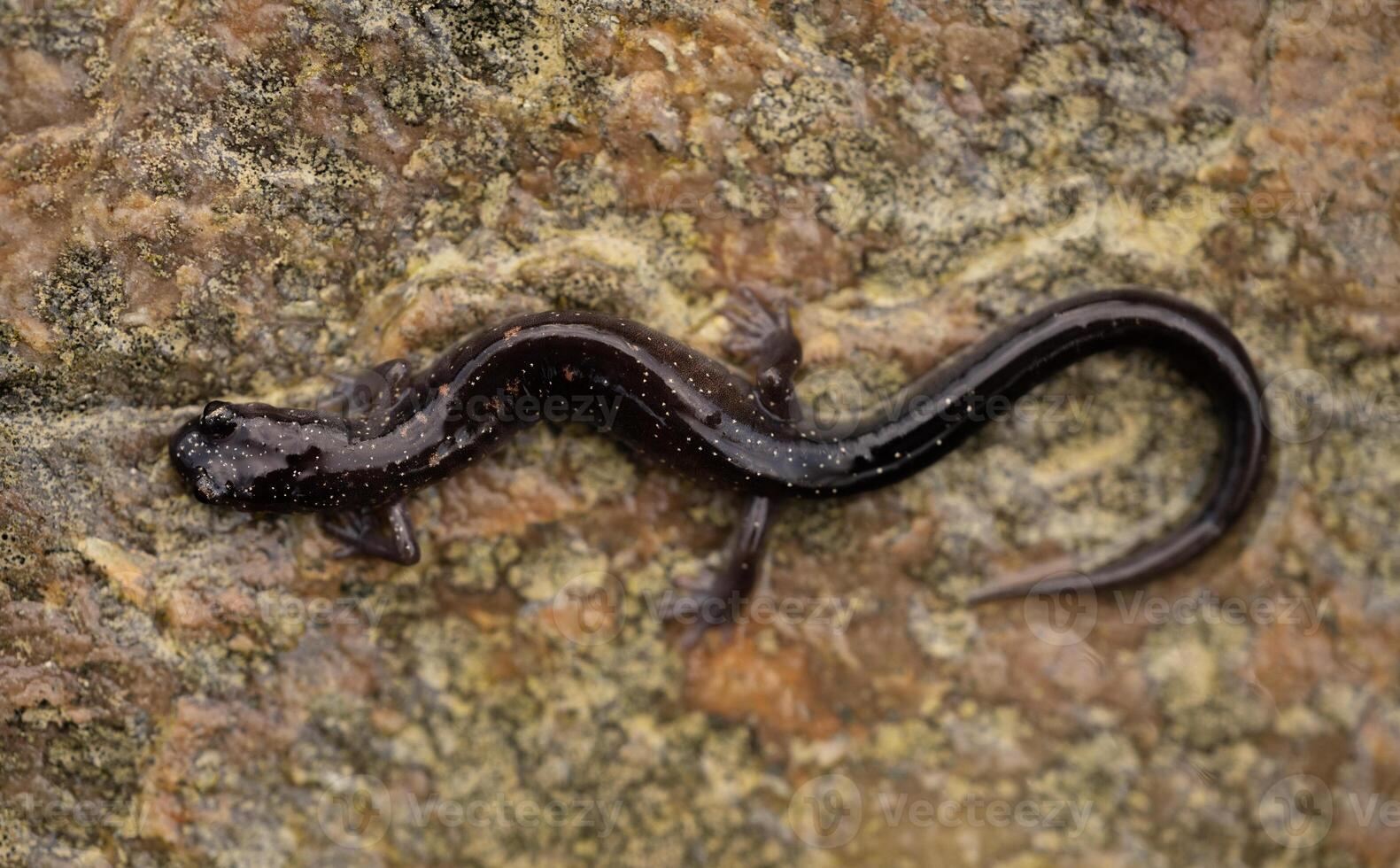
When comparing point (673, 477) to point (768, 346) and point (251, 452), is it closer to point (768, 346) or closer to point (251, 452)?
point (768, 346)

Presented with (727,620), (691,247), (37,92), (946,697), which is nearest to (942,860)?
(946,697)

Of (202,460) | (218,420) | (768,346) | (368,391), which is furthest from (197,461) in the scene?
(768,346)

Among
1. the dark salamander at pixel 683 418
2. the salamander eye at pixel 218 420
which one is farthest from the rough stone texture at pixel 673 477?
the salamander eye at pixel 218 420

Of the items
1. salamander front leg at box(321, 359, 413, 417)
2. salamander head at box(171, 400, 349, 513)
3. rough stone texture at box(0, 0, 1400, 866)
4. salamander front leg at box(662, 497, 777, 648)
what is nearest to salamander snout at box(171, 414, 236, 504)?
salamander head at box(171, 400, 349, 513)

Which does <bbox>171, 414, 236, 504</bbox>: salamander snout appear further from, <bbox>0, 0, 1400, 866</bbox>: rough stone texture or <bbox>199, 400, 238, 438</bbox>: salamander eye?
<bbox>0, 0, 1400, 866</bbox>: rough stone texture

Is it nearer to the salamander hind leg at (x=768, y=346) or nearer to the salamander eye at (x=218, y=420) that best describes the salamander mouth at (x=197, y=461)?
the salamander eye at (x=218, y=420)
